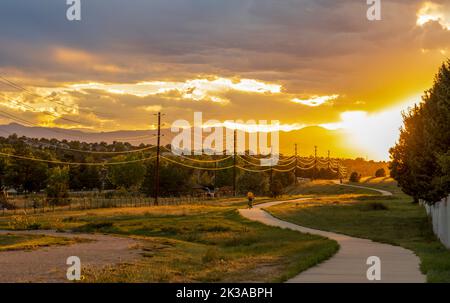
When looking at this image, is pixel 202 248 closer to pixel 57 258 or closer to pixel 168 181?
pixel 57 258

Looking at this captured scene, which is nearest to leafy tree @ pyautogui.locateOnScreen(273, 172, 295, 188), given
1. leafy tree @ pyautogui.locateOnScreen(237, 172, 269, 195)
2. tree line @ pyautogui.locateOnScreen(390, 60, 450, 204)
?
leafy tree @ pyautogui.locateOnScreen(237, 172, 269, 195)

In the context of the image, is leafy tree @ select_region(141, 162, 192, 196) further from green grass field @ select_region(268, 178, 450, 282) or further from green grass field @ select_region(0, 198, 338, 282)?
green grass field @ select_region(268, 178, 450, 282)

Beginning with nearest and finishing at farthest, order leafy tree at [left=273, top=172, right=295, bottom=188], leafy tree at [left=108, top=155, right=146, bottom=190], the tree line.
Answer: the tree line, leafy tree at [left=108, top=155, right=146, bottom=190], leafy tree at [left=273, top=172, right=295, bottom=188]

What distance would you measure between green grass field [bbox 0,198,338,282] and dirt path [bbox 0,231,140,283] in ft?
3.64

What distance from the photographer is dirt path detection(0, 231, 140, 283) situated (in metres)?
21.3

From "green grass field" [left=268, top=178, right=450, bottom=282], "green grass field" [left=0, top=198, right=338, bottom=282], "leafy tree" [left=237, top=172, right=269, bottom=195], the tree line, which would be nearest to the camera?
"green grass field" [left=0, top=198, right=338, bottom=282]

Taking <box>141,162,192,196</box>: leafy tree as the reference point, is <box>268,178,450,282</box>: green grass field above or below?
below

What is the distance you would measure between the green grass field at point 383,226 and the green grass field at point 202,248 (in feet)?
13.0

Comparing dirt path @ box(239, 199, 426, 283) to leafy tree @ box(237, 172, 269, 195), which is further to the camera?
leafy tree @ box(237, 172, 269, 195)

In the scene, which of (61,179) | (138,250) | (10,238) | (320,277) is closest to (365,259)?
(320,277)

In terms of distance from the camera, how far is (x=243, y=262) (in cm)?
2455

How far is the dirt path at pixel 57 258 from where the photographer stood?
21.3 meters
